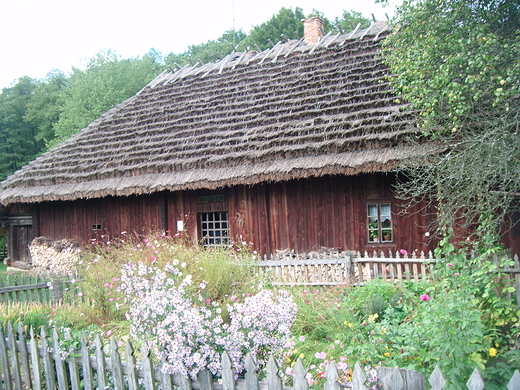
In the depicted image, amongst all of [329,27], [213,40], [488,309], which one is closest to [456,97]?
[488,309]

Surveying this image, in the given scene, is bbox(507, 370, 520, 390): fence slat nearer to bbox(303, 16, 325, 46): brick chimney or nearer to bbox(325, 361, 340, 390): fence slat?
bbox(325, 361, 340, 390): fence slat

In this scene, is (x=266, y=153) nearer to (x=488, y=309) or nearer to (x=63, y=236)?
(x=488, y=309)

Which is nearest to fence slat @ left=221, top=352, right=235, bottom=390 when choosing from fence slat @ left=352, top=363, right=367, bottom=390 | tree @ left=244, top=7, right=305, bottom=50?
fence slat @ left=352, top=363, right=367, bottom=390

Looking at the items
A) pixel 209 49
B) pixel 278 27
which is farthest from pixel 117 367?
pixel 209 49

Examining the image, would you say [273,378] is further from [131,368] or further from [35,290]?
[35,290]

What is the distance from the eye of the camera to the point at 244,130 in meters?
11.0

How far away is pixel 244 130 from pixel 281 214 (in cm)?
220

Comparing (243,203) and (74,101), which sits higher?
(74,101)

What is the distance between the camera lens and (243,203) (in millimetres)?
10930

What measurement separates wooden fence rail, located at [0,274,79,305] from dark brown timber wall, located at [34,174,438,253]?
351 centimetres

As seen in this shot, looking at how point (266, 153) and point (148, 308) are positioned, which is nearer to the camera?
point (148, 308)

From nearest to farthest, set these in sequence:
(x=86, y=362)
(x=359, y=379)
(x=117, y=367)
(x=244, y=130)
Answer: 1. (x=359, y=379)
2. (x=117, y=367)
3. (x=86, y=362)
4. (x=244, y=130)

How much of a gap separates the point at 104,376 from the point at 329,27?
1233 inches

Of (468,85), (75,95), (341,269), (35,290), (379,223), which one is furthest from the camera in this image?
(75,95)
